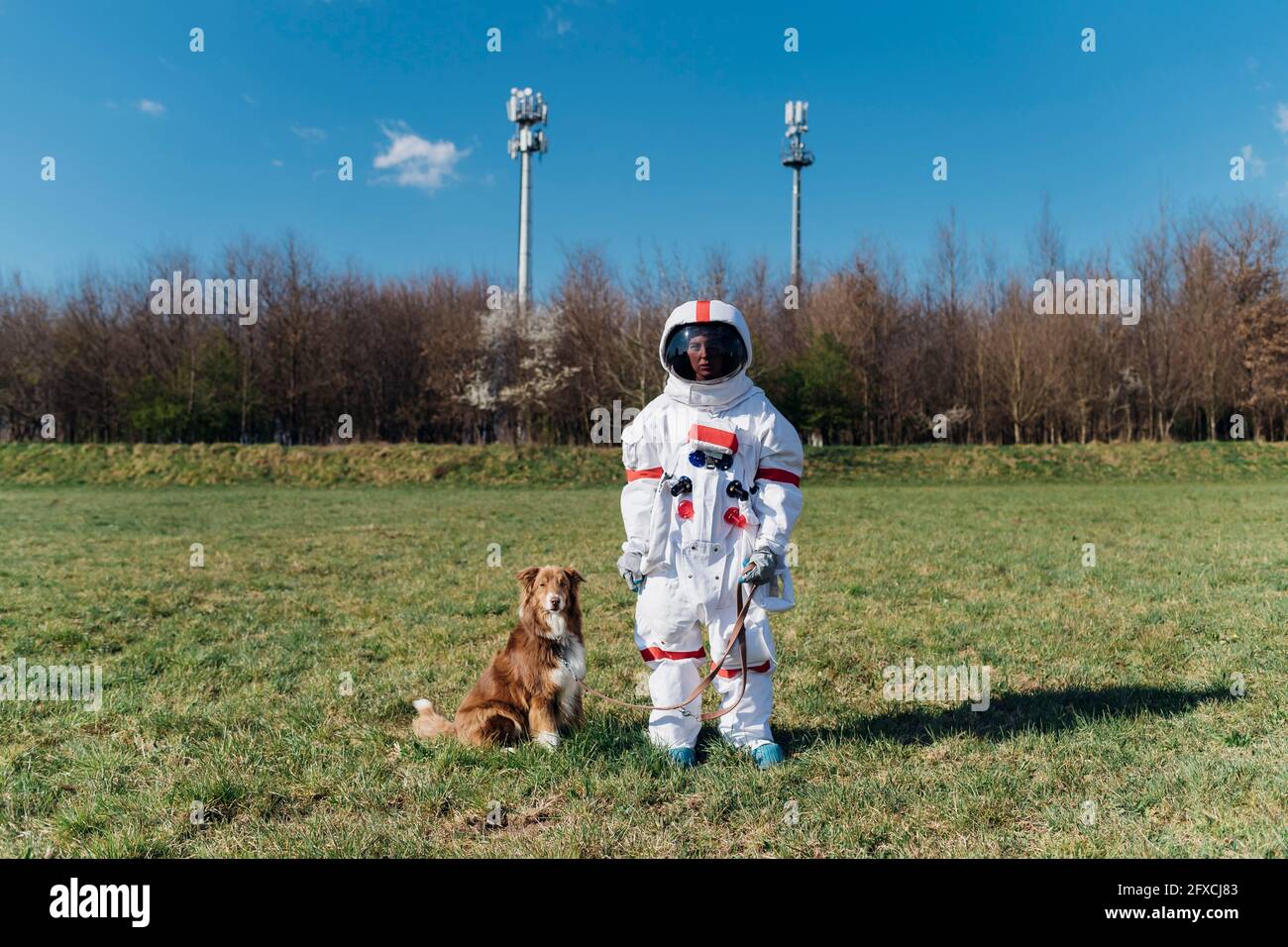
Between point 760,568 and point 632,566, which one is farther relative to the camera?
point 632,566

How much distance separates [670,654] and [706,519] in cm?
93

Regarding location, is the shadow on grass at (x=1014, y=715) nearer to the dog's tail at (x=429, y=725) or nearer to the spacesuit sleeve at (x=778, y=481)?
the spacesuit sleeve at (x=778, y=481)

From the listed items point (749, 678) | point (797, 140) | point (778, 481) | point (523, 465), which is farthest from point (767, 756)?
point (797, 140)

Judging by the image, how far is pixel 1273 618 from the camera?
8.52 m

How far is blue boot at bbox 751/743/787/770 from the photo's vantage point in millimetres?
4797

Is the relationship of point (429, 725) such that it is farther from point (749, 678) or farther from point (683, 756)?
point (749, 678)

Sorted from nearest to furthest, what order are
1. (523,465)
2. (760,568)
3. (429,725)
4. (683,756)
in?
1. (760,568)
2. (683,756)
3. (429,725)
4. (523,465)

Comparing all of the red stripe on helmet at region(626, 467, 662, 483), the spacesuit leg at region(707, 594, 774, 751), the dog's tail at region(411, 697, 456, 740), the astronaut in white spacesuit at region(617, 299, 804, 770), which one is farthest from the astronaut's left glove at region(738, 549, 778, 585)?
the dog's tail at region(411, 697, 456, 740)

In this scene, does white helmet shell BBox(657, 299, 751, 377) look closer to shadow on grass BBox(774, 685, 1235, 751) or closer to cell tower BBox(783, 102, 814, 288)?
shadow on grass BBox(774, 685, 1235, 751)

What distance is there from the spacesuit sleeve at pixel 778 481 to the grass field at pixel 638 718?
150cm

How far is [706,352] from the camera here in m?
4.99
